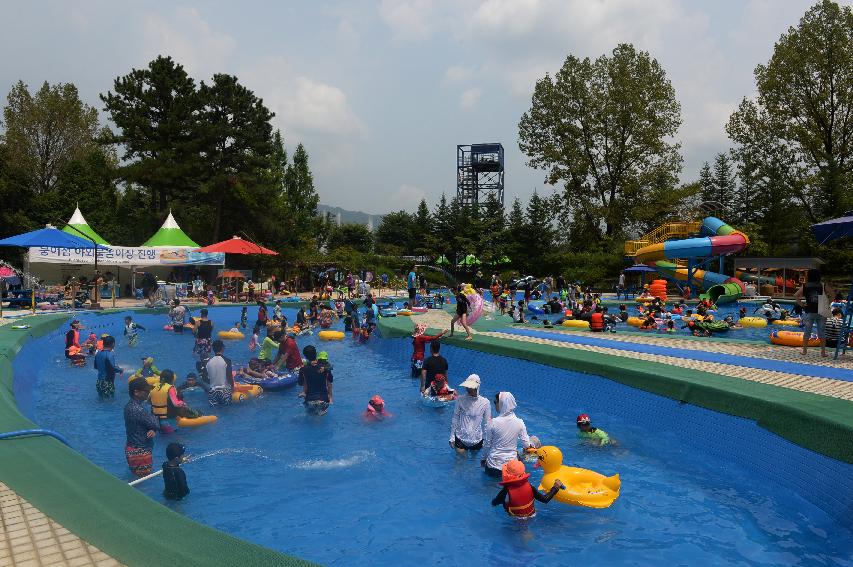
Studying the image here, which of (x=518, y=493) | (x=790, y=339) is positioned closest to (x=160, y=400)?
(x=518, y=493)

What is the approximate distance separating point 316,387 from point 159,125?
29777mm

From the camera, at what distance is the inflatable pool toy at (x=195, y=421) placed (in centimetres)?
983

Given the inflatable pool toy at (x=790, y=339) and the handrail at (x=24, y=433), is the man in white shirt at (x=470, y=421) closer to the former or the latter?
the handrail at (x=24, y=433)

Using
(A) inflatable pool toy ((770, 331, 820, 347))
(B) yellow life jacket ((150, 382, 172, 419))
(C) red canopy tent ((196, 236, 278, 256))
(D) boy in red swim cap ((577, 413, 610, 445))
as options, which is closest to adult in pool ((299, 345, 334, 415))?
(B) yellow life jacket ((150, 382, 172, 419))

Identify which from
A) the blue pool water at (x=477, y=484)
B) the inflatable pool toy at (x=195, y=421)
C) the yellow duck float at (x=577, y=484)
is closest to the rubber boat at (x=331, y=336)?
the blue pool water at (x=477, y=484)

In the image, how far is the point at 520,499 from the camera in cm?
634

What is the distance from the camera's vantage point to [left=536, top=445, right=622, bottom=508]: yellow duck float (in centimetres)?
684

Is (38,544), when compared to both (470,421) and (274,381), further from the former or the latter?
(274,381)

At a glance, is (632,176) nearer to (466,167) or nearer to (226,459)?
(466,167)

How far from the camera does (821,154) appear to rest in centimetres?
3634

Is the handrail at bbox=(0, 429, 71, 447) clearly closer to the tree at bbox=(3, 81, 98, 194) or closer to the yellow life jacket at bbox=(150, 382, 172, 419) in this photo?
the yellow life jacket at bbox=(150, 382, 172, 419)

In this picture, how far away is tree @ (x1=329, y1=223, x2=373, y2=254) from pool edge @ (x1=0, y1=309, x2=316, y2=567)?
52278 mm

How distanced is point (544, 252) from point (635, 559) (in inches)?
1571

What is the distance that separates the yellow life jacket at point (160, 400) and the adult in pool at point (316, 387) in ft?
7.68
